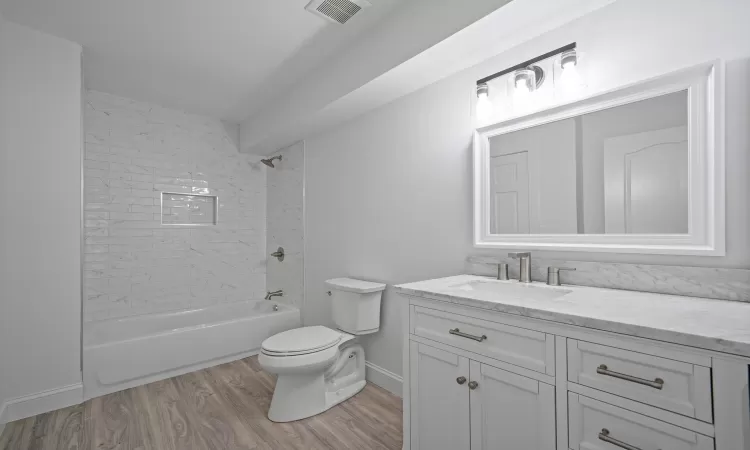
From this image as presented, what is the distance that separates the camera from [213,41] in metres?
2.19

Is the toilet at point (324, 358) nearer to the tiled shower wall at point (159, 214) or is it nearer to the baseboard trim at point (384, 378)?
the baseboard trim at point (384, 378)

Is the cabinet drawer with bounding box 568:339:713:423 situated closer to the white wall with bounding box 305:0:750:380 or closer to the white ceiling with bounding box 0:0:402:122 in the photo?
the white wall with bounding box 305:0:750:380

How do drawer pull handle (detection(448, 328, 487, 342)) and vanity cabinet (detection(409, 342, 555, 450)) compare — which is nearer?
vanity cabinet (detection(409, 342, 555, 450))

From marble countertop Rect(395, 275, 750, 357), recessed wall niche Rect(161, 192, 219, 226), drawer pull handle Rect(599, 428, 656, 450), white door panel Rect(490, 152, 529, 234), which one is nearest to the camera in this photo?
marble countertop Rect(395, 275, 750, 357)

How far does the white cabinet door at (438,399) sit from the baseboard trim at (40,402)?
226 centimetres

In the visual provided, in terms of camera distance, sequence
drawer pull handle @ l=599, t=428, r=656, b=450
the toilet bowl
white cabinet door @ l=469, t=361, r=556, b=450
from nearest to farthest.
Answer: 1. drawer pull handle @ l=599, t=428, r=656, b=450
2. white cabinet door @ l=469, t=361, r=556, b=450
3. the toilet bowl

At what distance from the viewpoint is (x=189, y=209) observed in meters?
3.54

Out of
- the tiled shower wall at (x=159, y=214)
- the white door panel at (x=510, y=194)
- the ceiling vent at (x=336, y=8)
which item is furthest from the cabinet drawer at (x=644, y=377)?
the tiled shower wall at (x=159, y=214)

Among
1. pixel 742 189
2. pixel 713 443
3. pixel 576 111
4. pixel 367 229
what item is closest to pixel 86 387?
pixel 367 229

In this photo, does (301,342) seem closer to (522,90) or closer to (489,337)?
(489,337)

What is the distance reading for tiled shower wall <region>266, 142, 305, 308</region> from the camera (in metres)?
3.42

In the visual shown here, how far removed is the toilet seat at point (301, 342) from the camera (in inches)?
79.0

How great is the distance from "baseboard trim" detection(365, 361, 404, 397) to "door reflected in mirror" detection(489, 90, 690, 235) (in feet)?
4.17

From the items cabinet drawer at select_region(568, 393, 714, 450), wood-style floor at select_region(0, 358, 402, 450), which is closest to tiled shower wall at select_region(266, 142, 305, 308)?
wood-style floor at select_region(0, 358, 402, 450)
